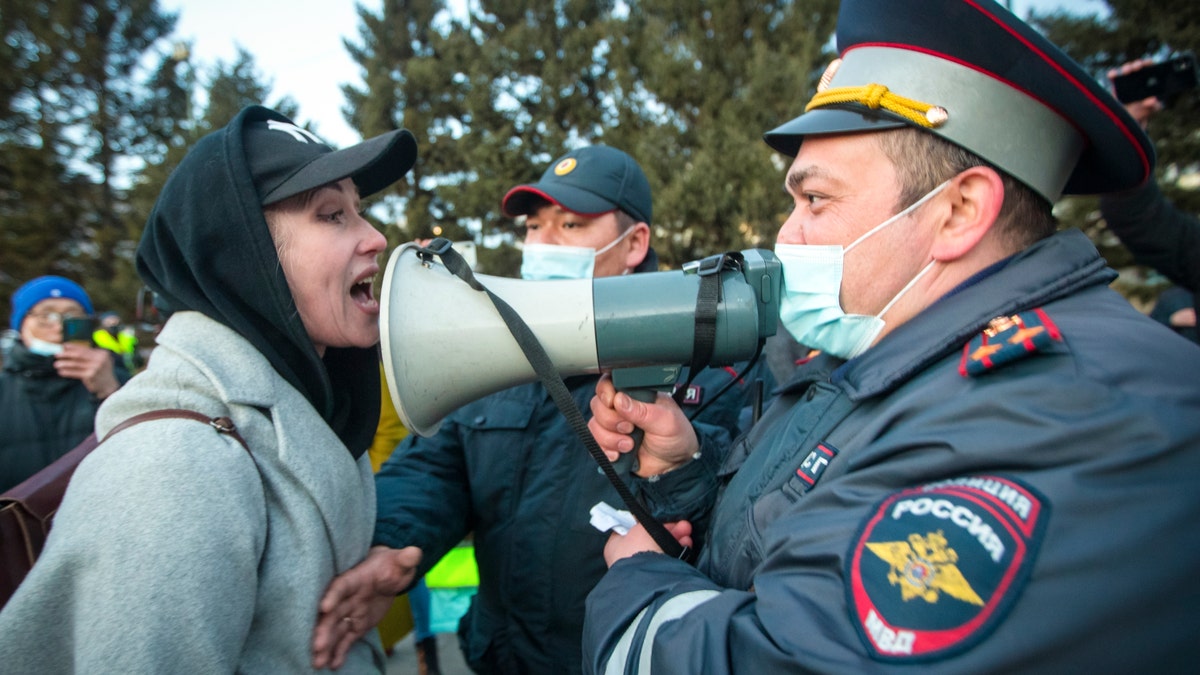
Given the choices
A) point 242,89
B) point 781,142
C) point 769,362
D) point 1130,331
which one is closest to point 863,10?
point 781,142

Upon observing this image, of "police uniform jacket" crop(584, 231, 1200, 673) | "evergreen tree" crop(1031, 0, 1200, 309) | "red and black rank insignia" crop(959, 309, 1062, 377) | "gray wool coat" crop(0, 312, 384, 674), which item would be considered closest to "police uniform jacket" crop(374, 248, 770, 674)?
"gray wool coat" crop(0, 312, 384, 674)

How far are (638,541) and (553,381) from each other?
0.44 metres

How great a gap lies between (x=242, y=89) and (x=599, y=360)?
22239 mm

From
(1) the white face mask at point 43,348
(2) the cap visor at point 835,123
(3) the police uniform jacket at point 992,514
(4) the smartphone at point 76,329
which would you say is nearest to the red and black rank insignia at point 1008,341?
(3) the police uniform jacket at point 992,514

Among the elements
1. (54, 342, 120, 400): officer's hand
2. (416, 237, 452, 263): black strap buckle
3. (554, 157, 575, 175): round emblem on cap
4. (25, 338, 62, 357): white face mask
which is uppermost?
(554, 157, 575, 175): round emblem on cap

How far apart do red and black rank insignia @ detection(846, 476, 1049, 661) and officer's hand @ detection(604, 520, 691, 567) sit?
0.62m

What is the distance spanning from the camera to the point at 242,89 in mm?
19359

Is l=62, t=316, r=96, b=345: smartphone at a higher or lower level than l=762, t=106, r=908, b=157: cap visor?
lower

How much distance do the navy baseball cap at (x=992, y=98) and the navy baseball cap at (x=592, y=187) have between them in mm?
1510

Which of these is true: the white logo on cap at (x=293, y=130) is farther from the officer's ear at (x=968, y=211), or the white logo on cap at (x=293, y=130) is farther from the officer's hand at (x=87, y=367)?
the officer's hand at (x=87, y=367)

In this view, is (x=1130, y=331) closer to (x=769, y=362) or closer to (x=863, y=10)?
(x=863, y=10)

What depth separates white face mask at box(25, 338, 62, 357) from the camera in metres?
3.79

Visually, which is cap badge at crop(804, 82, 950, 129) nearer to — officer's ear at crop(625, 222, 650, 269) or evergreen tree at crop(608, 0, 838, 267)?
officer's ear at crop(625, 222, 650, 269)

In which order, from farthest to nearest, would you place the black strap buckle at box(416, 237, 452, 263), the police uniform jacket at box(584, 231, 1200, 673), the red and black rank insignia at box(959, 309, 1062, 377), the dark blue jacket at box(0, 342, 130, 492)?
the dark blue jacket at box(0, 342, 130, 492) < the black strap buckle at box(416, 237, 452, 263) < the red and black rank insignia at box(959, 309, 1062, 377) < the police uniform jacket at box(584, 231, 1200, 673)
